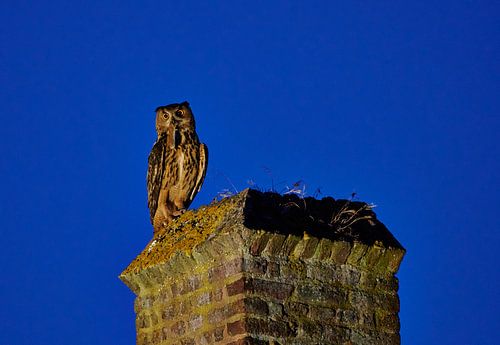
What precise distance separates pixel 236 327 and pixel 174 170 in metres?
4.12

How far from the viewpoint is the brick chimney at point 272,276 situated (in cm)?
495

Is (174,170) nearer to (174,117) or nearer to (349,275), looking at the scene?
(174,117)

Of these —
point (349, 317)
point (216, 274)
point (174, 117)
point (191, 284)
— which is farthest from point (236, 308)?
point (174, 117)

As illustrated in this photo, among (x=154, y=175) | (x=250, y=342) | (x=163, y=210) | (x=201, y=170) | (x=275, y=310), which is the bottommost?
(x=250, y=342)

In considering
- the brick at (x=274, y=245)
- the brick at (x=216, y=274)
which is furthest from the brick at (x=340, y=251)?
the brick at (x=216, y=274)

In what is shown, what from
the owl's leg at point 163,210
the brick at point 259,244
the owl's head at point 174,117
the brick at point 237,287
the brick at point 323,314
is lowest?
the brick at point 323,314

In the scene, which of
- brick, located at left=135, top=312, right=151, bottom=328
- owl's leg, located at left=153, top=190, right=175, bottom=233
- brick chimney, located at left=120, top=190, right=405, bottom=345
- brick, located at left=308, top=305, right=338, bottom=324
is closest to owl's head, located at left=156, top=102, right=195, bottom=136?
owl's leg, located at left=153, top=190, right=175, bottom=233

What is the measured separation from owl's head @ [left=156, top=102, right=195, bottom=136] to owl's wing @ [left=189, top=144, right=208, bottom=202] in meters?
0.39

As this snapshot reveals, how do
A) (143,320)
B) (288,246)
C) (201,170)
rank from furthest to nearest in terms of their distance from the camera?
(201,170) → (143,320) → (288,246)

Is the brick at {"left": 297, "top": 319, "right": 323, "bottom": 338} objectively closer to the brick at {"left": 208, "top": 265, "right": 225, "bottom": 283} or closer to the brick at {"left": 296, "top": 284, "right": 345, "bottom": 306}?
the brick at {"left": 296, "top": 284, "right": 345, "bottom": 306}

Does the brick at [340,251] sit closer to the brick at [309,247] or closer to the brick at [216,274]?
the brick at [309,247]

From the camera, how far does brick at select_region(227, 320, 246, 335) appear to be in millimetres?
4799

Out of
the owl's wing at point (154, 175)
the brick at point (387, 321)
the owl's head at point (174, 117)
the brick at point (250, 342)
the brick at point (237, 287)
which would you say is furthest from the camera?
the owl's head at point (174, 117)

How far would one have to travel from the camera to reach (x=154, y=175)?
8695mm
